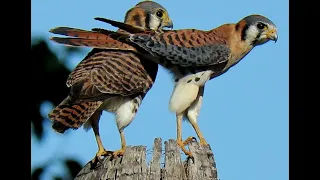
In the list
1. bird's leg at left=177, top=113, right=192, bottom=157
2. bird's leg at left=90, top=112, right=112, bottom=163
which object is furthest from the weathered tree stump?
bird's leg at left=90, top=112, right=112, bottom=163

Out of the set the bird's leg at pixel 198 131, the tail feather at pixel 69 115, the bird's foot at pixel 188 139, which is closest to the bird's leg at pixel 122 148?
the tail feather at pixel 69 115

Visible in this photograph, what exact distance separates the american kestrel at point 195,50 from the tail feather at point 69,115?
510mm

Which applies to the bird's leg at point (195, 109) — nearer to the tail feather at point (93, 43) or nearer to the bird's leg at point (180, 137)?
the bird's leg at point (180, 137)

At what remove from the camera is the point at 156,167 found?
145 inches

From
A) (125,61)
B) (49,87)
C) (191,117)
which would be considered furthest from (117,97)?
(49,87)

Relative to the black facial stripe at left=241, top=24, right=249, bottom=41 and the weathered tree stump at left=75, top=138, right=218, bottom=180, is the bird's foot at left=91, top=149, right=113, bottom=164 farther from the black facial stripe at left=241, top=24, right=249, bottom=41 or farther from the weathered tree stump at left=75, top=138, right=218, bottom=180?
the black facial stripe at left=241, top=24, right=249, bottom=41

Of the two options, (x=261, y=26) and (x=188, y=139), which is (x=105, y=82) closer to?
(x=188, y=139)

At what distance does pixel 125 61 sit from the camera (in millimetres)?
5805

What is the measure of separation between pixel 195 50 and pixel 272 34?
64cm

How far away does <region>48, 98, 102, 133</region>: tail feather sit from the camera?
202 inches

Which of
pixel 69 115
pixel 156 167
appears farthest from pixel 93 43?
pixel 156 167

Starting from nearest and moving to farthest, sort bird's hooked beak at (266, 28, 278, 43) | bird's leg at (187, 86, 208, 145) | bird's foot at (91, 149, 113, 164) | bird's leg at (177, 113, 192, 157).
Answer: bird's leg at (177, 113, 192, 157), bird's foot at (91, 149, 113, 164), bird's leg at (187, 86, 208, 145), bird's hooked beak at (266, 28, 278, 43)

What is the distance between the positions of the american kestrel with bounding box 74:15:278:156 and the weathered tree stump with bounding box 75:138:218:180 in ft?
4.50
